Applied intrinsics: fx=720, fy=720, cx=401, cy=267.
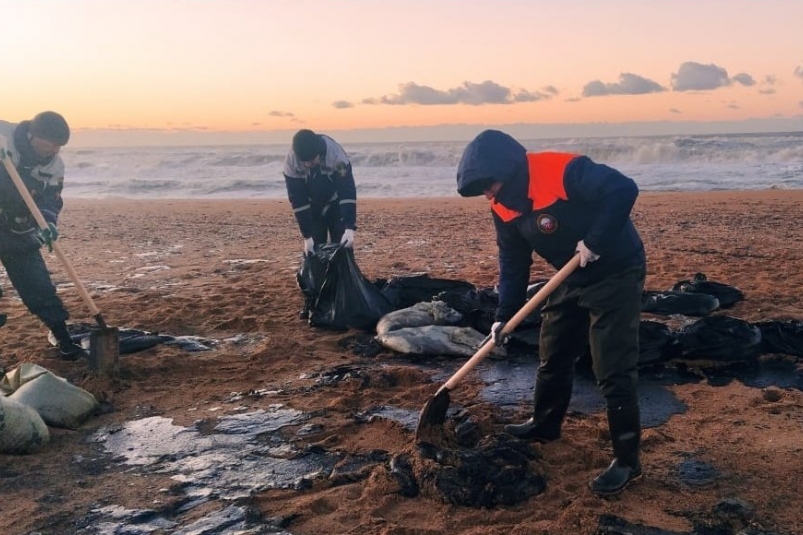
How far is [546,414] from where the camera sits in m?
3.79

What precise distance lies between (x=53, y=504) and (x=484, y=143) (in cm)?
257

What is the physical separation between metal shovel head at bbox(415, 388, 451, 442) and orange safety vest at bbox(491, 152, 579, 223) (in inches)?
45.7

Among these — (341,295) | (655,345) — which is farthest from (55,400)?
(655,345)

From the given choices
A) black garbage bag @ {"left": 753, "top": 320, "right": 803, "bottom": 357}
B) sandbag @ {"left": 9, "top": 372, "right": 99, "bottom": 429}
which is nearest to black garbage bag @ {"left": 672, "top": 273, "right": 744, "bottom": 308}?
black garbage bag @ {"left": 753, "top": 320, "right": 803, "bottom": 357}

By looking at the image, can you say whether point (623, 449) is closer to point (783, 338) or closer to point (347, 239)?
point (783, 338)

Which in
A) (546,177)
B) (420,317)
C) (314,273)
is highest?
(546,177)

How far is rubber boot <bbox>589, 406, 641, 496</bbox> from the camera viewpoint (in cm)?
323

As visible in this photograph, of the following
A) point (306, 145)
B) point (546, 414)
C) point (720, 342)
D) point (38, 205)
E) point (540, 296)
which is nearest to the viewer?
point (540, 296)

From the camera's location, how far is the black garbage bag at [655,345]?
16.1 feet

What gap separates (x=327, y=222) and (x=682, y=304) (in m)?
3.29

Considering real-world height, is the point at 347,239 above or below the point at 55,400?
above

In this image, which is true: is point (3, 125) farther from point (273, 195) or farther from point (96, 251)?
point (273, 195)

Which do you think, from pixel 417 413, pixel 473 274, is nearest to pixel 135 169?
pixel 473 274

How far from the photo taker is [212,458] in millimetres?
3832
